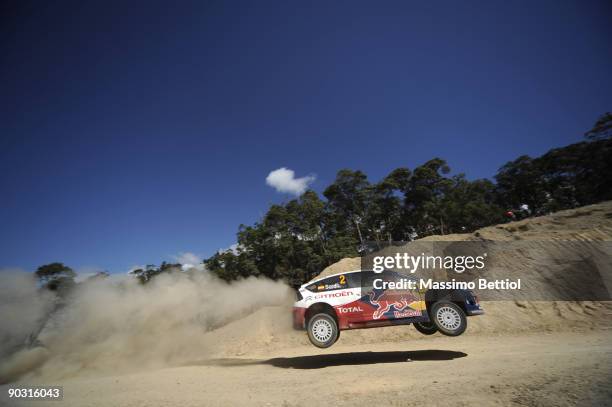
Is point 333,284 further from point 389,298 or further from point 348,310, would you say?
point 389,298

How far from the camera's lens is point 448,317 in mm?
7625

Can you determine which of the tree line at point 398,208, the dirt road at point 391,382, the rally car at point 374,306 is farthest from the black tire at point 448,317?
the tree line at point 398,208

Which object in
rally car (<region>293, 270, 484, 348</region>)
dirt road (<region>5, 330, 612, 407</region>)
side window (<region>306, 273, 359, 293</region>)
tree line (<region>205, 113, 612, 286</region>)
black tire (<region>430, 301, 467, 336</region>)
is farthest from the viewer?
tree line (<region>205, 113, 612, 286</region>)

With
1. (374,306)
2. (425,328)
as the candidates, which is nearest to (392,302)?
(374,306)

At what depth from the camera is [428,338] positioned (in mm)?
13742

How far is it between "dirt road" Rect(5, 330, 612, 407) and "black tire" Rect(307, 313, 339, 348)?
2.57 feet

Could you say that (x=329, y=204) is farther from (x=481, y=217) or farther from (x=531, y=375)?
(x=531, y=375)

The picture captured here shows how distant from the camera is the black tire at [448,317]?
24.6 ft

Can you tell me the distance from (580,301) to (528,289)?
1973 millimetres

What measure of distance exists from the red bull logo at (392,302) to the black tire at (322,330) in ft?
3.83

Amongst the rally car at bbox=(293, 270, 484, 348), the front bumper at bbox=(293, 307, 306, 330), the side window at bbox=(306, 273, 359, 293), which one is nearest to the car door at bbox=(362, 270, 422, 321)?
the rally car at bbox=(293, 270, 484, 348)

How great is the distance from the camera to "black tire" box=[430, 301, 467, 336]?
7504mm

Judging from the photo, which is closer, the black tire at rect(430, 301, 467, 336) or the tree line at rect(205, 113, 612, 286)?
the black tire at rect(430, 301, 467, 336)

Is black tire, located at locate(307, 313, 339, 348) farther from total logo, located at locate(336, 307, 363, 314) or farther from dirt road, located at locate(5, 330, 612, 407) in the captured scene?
dirt road, located at locate(5, 330, 612, 407)
